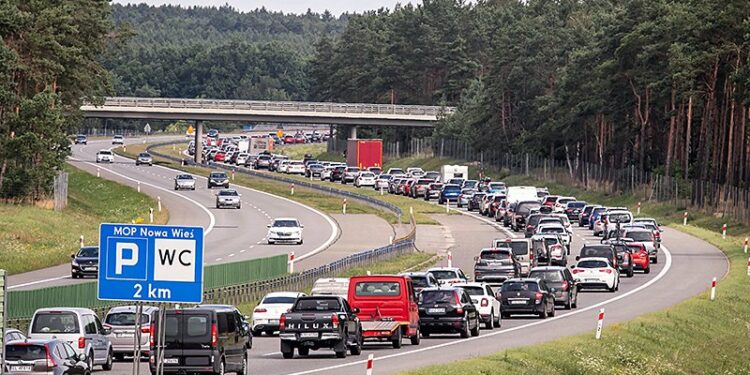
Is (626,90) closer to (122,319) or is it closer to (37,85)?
(37,85)

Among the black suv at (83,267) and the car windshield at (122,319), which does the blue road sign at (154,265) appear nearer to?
the car windshield at (122,319)

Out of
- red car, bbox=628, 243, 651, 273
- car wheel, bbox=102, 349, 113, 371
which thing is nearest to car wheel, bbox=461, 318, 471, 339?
car wheel, bbox=102, 349, 113, 371

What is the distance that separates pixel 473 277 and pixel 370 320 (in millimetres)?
25765

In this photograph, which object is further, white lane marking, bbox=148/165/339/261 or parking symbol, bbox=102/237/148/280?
white lane marking, bbox=148/165/339/261

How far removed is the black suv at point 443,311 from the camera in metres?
46.3

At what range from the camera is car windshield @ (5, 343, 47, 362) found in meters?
30.9

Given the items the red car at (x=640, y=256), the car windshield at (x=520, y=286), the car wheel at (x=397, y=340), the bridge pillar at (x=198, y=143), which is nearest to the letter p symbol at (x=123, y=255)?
the car wheel at (x=397, y=340)

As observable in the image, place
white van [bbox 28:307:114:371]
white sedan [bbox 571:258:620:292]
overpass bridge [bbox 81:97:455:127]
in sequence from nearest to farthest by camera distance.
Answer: white van [bbox 28:307:114:371] < white sedan [bbox 571:258:620:292] < overpass bridge [bbox 81:97:455:127]

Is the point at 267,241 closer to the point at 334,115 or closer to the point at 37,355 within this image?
the point at 37,355

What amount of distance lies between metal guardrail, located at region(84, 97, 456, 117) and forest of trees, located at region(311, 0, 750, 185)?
404 cm

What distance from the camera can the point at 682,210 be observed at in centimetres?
10881

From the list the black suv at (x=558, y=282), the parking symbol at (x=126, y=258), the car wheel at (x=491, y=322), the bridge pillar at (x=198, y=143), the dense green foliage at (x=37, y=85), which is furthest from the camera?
the bridge pillar at (x=198, y=143)

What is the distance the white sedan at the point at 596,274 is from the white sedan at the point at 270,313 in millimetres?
18396

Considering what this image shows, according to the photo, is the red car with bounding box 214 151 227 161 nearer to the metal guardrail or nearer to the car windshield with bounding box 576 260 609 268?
the metal guardrail
